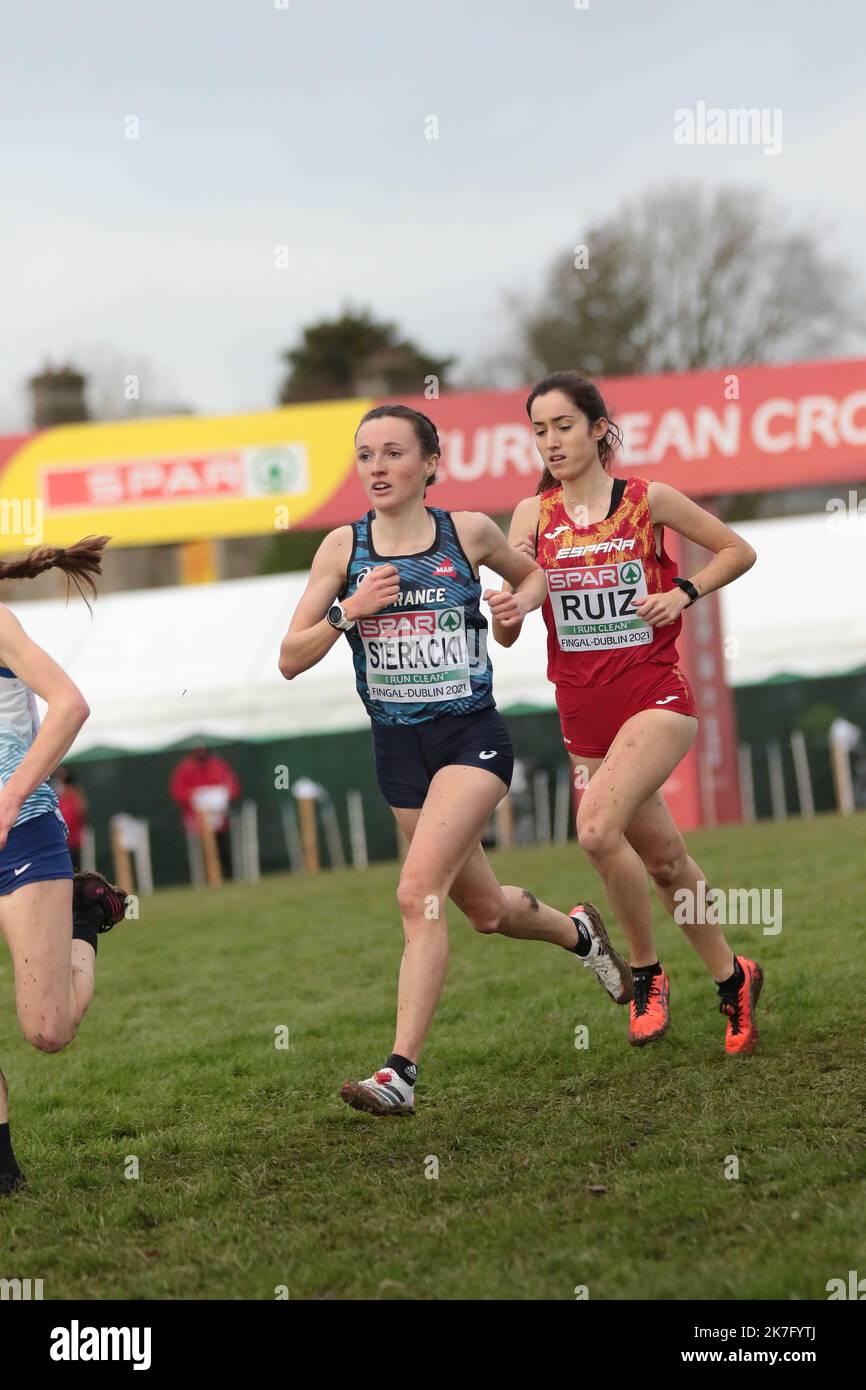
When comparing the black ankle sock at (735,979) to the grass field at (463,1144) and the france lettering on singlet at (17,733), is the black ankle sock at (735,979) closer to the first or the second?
the grass field at (463,1144)

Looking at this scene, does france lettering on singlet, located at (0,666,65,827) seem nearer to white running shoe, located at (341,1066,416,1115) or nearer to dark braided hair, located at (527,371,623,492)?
white running shoe, located at (341,1066,416,1115)

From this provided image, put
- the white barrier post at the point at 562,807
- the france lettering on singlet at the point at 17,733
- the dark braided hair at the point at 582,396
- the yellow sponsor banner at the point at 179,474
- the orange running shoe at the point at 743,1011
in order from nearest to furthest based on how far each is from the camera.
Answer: the france lettering on singlet at the point at 17,733 < the dark braided hair at the point at 582,396 < the orange running shoe at the point at 743,1011 < the yellow sponsor banner at the point at 179,474 < the white barrier post at the point at 562,807

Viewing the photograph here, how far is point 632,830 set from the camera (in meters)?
5.96

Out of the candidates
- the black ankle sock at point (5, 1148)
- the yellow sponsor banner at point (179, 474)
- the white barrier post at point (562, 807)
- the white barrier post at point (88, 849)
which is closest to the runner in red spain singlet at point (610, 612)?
the black ankle sock at point (5, 1148)

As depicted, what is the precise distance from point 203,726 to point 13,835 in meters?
17.0

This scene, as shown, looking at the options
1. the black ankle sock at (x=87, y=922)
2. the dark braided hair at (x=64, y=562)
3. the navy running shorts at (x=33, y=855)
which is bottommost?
the black ankle sock at (x=87, y=922)

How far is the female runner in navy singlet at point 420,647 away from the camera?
5156 millimetres

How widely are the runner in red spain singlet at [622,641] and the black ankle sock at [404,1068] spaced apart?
3.84ft

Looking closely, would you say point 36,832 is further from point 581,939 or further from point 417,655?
point 581,939

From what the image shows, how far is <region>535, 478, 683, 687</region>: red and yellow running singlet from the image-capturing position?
5.80 meters

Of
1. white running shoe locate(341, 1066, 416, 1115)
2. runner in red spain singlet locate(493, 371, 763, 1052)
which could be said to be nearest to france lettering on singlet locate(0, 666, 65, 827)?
white running shoe locate(341, 1066, 416, 1115)

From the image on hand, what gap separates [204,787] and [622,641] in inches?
613

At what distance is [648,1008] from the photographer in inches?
243
